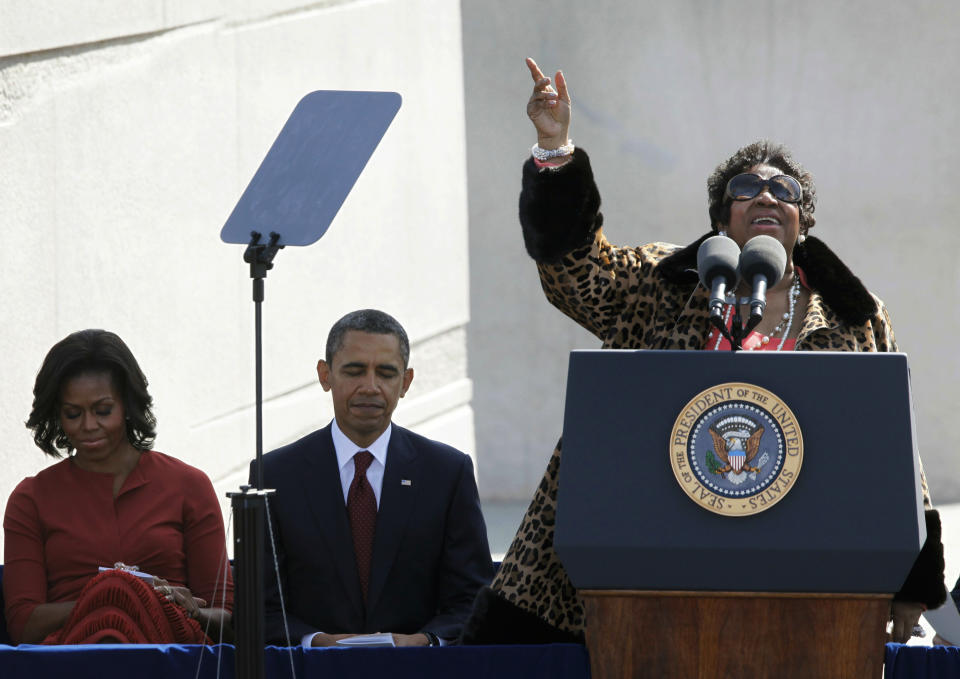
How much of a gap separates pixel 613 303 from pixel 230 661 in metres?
0.96

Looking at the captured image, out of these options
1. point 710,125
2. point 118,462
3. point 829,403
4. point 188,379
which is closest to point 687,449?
point 829,403

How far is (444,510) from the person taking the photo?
10.1ft

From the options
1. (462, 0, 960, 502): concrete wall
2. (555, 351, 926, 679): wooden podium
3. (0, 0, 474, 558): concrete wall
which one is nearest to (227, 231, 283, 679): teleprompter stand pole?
(555, 351, 926, 679): wooden podium

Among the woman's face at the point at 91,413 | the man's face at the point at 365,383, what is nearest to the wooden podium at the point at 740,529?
the man's face at the point at 365,383

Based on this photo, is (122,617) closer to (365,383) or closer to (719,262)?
(365,383)

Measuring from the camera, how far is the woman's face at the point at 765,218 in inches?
99.0

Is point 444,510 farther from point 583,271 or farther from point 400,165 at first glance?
point 400,165

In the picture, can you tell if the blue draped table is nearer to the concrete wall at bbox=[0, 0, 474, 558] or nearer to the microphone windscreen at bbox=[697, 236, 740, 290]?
the microphone windscreen at bbox=[697, 236, 740, 290]

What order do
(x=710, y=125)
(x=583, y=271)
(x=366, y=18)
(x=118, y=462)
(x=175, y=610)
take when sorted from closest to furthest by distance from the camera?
(x=583, y=271), (x=175, y=610), (x=118, y=462), (x=366, y=18), (x=710, y=125)

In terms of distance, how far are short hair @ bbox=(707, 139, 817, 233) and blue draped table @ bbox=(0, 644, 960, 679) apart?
86cm

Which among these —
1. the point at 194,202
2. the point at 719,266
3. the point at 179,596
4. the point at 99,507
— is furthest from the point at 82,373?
the point at 194,202

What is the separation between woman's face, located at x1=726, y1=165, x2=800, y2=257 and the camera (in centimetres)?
252

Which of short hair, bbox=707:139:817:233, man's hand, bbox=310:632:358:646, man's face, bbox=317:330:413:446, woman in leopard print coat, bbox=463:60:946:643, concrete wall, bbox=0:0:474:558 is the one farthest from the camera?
concrete wall, bbox=0:0:474:558

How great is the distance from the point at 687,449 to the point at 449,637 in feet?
3.88
